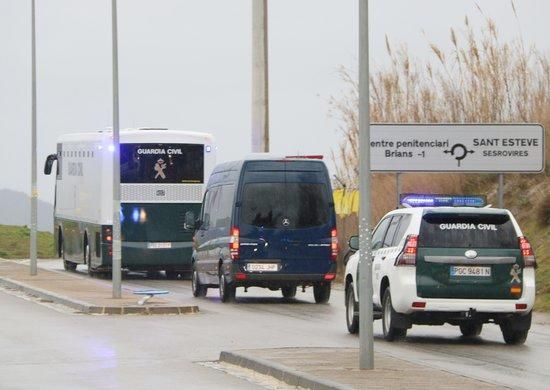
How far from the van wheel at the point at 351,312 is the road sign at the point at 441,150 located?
1549 centimetres

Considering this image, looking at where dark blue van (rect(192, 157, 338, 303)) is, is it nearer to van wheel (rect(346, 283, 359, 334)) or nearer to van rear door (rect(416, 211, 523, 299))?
van wheel (rect(346, 283, 359, 334))

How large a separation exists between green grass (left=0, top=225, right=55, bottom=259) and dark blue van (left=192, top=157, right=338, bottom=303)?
29334 mm

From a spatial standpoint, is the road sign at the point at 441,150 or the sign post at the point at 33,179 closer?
the road sign at the point at 441,150

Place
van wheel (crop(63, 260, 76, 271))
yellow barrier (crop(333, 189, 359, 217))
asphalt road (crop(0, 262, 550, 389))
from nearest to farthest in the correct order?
1. asphalt road (crop(0, 262, 550, 389))
2. yellow barrier (crop(333, 189, 359, 217))
3. van wheel (crop(63, 260, 76, 271))

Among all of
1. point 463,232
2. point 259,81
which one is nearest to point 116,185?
point 463,232

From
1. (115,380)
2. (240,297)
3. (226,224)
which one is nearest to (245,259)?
Answer: (226,224)

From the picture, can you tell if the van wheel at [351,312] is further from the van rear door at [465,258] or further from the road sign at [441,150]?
the road sign at [441,150]

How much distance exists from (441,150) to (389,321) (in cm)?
1776

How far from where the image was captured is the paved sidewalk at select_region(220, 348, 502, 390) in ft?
48.6

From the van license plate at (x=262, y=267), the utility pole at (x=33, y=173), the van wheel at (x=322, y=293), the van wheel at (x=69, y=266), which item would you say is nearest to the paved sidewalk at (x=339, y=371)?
the van license plate at (x=262, y=267)

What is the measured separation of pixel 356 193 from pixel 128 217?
18.6ft

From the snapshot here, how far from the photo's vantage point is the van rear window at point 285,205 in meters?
30.6

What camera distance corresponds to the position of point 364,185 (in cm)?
1568

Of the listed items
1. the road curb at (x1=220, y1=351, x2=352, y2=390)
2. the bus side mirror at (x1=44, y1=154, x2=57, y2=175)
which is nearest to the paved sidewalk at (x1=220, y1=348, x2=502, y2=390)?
the road curb at (x1=220, y1=351, x2=352, y2=390)
